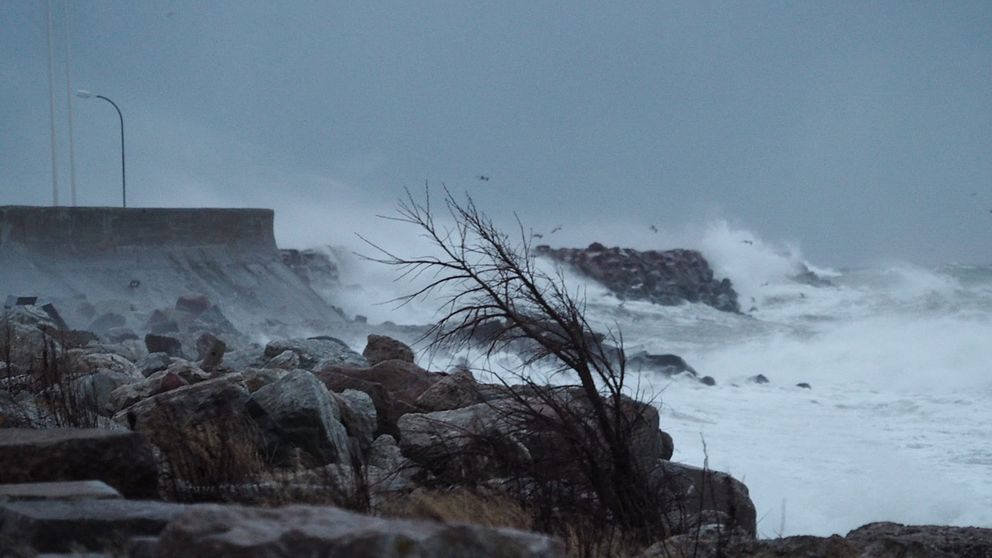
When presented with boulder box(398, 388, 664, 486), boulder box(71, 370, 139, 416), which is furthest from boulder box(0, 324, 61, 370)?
boulder box(398, 388, 664, 486)

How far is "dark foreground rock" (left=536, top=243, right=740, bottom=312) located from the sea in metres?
1.22

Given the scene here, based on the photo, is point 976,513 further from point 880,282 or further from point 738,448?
point 880,282

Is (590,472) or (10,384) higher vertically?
(10,384)

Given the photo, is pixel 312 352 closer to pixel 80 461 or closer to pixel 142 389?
pixel 142 389

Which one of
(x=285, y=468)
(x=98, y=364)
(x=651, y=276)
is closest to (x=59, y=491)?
(x=285, y=468)

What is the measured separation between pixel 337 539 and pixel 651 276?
167 ft

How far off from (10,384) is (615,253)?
155 feet

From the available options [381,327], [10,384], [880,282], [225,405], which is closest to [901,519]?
[225,405]

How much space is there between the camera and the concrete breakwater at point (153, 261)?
22.0m

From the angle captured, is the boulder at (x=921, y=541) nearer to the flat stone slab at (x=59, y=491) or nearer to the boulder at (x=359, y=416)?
the flat stone slab at (x=59, y=491)

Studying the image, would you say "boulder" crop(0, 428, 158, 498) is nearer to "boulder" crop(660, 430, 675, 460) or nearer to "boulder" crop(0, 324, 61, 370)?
Answer: "boulder" crop(0, 324, 61, 370)

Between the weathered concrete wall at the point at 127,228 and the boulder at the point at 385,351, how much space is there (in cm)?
1127

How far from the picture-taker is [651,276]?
5297 centimetres

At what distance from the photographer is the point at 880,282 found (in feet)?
198
